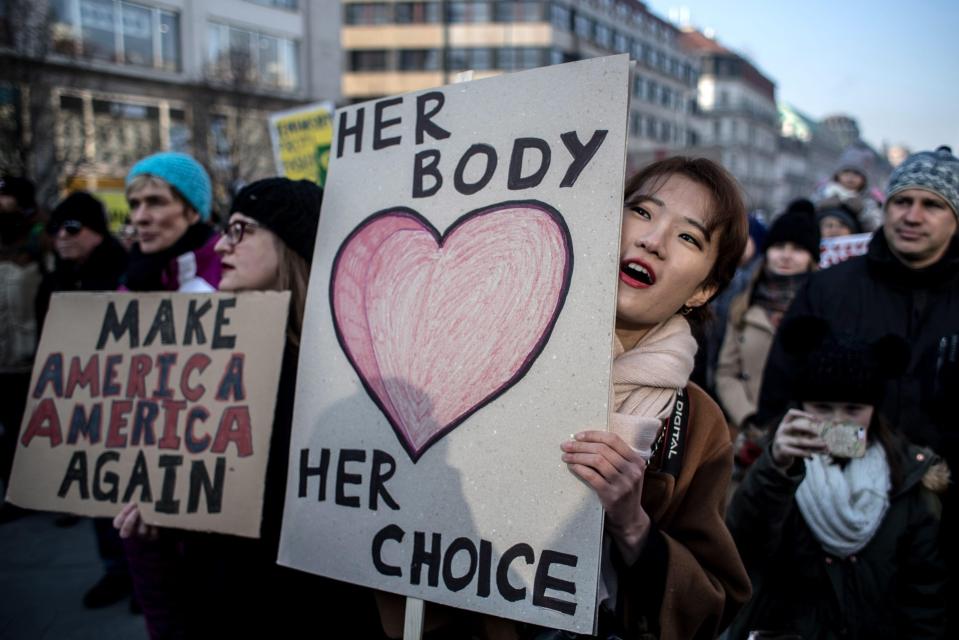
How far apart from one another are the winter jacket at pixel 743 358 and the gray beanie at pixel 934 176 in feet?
4.37

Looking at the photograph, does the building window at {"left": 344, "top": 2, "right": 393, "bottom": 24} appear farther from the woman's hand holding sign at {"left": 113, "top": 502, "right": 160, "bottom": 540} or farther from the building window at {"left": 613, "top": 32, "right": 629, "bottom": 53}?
the woman's hand holding sign at {"left": 113, "top": 502, "right": 160, "bottom": 540}

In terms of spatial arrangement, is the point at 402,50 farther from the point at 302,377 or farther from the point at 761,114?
the point at 761,114

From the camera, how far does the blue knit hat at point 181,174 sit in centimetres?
259

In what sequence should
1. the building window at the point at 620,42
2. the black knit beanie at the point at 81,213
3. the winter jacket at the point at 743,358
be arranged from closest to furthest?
the black knit beanie at the point at 81,213 → the winter jacket at the point at 743,358 → the building window at the point at 620,42

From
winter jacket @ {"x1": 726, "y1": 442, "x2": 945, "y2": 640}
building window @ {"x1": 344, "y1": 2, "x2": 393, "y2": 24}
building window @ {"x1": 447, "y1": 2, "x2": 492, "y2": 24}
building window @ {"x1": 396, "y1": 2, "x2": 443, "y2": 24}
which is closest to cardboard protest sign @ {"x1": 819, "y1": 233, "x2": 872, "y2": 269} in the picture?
winter jacket @ {"x1": 726, "y1": 442, "x2": 945, "y2": 640}

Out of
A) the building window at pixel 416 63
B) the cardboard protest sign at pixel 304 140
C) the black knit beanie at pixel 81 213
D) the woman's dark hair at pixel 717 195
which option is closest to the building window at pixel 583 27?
the building window at pixel 416 63

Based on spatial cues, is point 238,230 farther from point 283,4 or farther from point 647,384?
point 283,4

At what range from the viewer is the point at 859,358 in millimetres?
2016

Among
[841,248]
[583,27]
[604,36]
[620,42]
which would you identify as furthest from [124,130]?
[620,42]

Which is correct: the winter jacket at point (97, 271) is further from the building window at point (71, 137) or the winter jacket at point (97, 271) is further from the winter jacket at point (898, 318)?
the building window at point (71, 137)

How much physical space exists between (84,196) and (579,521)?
141 inches

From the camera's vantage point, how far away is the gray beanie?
7.96 feet

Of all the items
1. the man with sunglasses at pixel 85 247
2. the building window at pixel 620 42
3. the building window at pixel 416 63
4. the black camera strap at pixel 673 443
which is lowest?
the black camera strap at pixel 673 443

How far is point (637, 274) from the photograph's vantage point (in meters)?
1.32
